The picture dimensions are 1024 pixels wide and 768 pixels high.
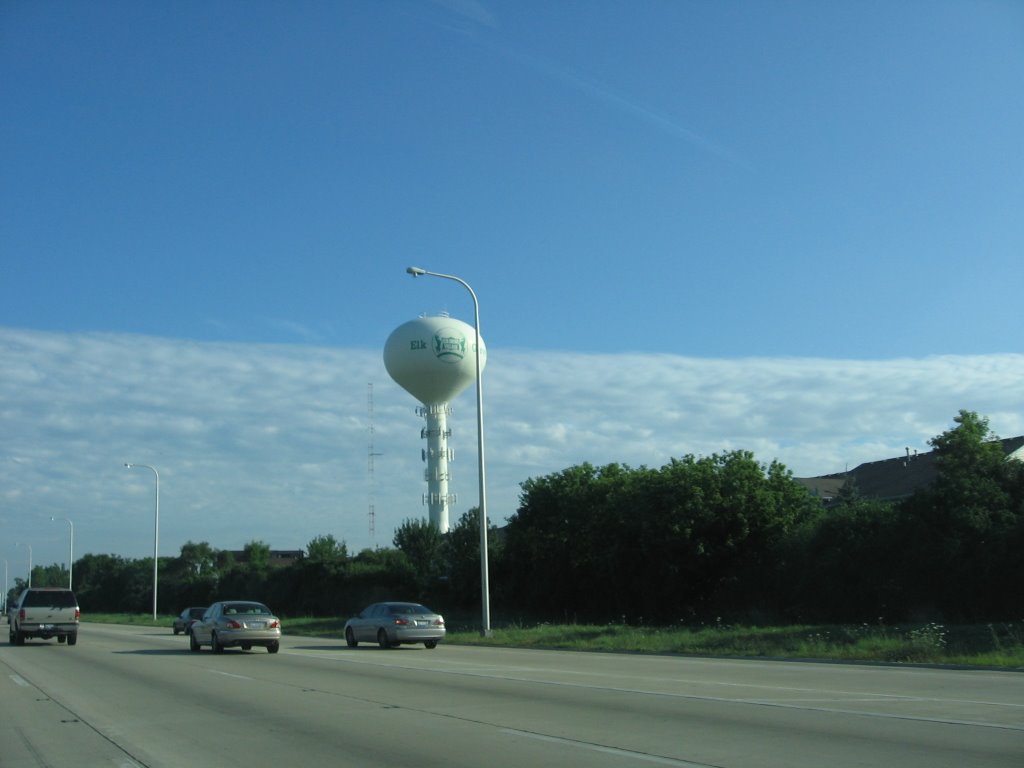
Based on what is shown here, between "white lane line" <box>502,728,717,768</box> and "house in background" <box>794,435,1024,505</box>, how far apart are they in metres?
51.6

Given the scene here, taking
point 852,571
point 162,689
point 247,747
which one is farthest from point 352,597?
point 247,747

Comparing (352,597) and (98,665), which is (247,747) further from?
(352,597)

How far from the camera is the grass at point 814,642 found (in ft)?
73.5

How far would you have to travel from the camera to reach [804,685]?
55.3 feet

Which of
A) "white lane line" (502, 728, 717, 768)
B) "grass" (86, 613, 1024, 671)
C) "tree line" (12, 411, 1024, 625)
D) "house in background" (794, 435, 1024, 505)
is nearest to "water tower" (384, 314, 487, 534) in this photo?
"tree line" (12, 411, 1024, 625)

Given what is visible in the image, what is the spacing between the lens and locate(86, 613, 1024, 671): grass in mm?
22406

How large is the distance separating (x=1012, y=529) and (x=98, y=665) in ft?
95.0

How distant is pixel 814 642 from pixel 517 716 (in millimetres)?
15489

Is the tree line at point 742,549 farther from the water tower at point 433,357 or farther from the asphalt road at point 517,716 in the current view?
the asphalt road at point 517,716

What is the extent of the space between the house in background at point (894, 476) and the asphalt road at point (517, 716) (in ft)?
146

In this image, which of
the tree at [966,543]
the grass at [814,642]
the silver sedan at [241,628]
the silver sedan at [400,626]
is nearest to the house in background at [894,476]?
the tree at [966,543]

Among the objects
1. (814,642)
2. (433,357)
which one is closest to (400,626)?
(814,642)

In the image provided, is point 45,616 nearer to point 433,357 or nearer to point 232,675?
point 232,675

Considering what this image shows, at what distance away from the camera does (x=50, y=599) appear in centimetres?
3578
